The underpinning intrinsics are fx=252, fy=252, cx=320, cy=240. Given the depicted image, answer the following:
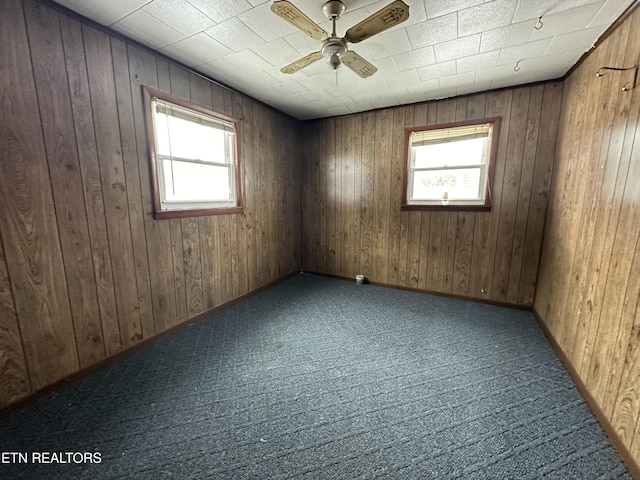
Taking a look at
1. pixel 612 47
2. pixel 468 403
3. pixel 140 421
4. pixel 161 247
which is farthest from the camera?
pixel 161 247

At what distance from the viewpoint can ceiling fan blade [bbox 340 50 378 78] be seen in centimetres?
162

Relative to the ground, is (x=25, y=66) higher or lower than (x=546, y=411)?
higher

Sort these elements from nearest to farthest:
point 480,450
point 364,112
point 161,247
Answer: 1. point 480,450
2. point 161,247
3. point 364,112

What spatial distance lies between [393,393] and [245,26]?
2561mm

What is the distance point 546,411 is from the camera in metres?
1.44

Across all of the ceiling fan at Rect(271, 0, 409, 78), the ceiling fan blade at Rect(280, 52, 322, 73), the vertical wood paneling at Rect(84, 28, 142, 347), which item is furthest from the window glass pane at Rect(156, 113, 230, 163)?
the ceiling fan at Rect(271, 0, 409, 78)

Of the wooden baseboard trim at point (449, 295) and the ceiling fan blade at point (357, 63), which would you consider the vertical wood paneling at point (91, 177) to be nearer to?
the ceiling fan blade at point (357, 63)

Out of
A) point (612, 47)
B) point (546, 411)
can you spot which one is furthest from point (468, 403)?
point (612, 47)

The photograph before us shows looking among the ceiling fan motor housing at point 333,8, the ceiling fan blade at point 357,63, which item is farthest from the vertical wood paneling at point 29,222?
the ceiling fan blade at point 357,63

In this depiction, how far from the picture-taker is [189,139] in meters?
2.38

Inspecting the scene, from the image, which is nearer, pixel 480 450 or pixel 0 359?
pixel 480 450

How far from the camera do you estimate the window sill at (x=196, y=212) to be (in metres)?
2.14

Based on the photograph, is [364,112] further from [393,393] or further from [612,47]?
[393,393]

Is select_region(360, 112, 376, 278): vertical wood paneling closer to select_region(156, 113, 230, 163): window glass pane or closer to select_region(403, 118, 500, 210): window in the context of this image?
select_region(403, 118, 500, 210): window
